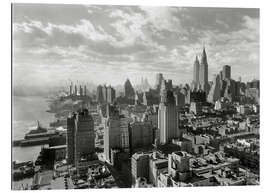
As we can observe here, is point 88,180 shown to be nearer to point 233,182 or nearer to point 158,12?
point 233,182

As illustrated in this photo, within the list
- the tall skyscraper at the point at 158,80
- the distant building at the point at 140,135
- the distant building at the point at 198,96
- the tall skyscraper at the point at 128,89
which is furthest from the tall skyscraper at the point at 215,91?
the tall skyscraper at the point at 128,89

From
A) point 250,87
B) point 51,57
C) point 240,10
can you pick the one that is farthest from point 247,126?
point 51,57

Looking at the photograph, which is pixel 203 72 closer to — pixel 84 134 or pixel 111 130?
pixel 111 130

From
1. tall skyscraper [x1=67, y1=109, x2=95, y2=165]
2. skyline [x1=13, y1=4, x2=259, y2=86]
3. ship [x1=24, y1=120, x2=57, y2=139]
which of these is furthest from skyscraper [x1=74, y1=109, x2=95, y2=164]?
skyline [x1=13, y1=4, x2=259, y2=86]

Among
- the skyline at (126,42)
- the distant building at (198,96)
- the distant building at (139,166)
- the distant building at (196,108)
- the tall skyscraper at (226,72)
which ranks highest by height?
the skyline at (126,42)

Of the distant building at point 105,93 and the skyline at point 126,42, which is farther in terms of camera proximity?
the distant building at point 105,93

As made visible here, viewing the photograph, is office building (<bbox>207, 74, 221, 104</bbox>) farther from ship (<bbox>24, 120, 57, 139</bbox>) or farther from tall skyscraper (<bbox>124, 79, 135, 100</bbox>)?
ship (<bbox>24, 120, 57, 139</bbox>)

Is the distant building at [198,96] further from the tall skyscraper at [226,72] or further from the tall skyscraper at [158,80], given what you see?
the tall skyscraper at [158,80]
